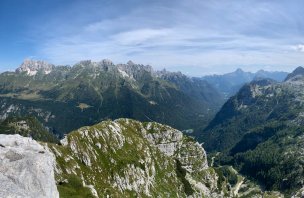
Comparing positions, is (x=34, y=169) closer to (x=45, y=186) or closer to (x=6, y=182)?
(x=45, y=186)

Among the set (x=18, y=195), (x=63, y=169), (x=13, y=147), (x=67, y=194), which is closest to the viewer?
(x=18, y=195)

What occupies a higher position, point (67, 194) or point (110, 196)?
point (67, 194)

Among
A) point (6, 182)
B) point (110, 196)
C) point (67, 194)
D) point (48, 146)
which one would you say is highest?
point (6, 182)

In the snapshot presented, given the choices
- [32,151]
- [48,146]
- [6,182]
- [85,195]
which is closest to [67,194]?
[85,195]

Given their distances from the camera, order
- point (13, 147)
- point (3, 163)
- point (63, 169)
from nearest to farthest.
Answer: point (3, 163) → point (13, 147) → point (63, 169)

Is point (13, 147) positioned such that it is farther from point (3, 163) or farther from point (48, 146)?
point (48, 146)

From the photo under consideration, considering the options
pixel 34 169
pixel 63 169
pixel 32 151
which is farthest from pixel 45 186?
pixel 63 169

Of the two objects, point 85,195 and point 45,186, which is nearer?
point 45,186
